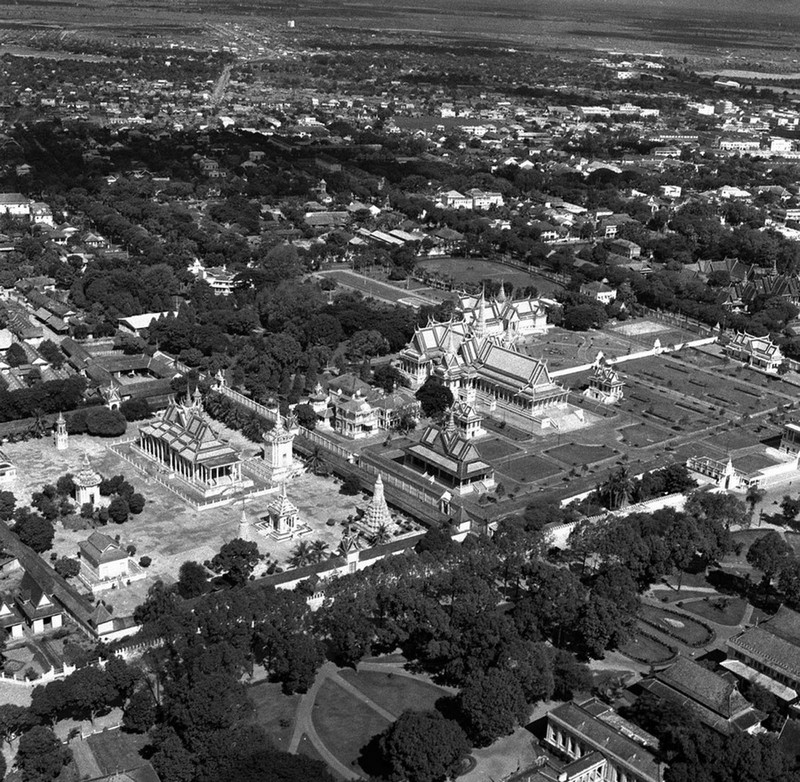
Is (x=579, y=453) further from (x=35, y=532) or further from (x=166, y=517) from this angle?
(x=35, y=532)

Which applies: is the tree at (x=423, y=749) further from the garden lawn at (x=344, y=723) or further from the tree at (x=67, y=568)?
the tree at (x=67, y=568)

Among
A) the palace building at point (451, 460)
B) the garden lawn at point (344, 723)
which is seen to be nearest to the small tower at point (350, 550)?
the garden lawn at point (344, 723)

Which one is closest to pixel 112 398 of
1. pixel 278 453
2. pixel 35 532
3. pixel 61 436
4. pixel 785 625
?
pixel 61 436

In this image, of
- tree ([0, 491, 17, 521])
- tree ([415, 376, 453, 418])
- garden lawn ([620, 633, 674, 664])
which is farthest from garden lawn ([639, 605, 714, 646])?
tree ([0, 491, 17, 521])

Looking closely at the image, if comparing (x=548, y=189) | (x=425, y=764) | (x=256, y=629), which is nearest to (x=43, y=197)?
Answer: (x=548, y=189)

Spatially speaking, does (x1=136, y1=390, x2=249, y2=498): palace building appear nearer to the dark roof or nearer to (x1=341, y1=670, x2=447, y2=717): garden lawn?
(x1=341, y1=670, x2=447, y2=717): garden lawn
